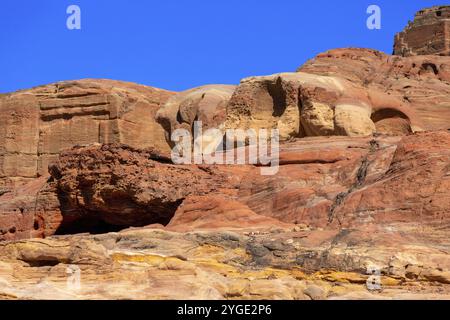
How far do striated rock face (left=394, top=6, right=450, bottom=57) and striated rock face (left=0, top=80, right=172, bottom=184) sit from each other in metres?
18.5

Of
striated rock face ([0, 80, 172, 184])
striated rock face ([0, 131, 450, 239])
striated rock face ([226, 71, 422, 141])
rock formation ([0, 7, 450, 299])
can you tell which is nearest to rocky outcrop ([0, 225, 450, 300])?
rock formation ([0, 7, 450, 299])

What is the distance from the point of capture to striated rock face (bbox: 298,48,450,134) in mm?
37188

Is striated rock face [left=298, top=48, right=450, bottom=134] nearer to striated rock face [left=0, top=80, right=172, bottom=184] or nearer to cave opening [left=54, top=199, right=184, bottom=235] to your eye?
striated rock face [left=0, top=80, right=172, bottom=184]

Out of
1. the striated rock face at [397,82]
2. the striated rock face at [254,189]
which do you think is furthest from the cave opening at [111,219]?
the striated rock face at [397,82]

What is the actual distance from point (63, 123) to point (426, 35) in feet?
79.4

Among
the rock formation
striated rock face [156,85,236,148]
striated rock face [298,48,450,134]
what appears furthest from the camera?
striated rock face [156,85,236,148]

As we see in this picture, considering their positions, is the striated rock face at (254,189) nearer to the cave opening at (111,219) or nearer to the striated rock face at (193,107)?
the cave opening at (111,219)

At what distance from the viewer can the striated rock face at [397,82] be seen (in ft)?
122

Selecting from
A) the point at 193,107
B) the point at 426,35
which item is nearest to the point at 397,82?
the point at 193,107

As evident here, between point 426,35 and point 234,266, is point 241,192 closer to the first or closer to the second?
point 234,266

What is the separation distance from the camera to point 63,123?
153 feet
